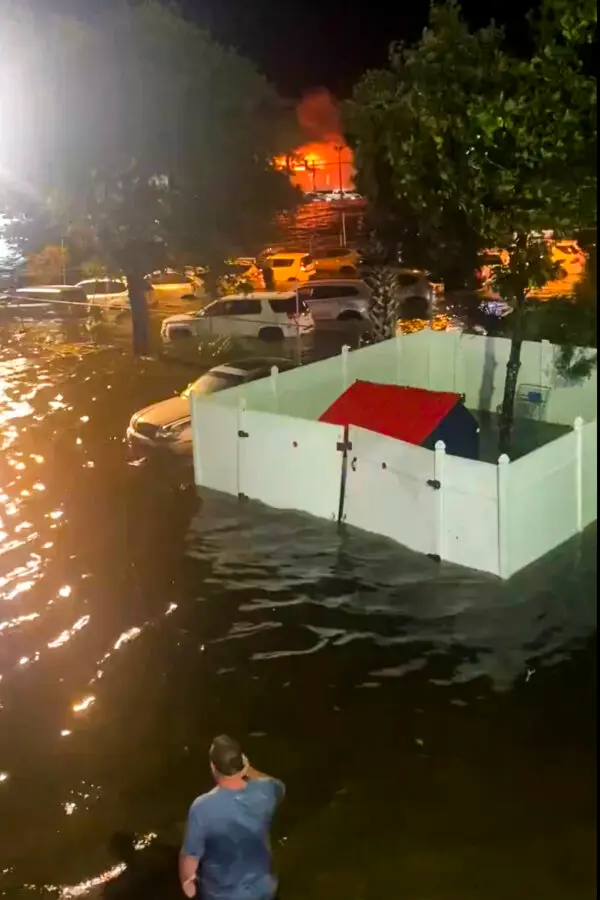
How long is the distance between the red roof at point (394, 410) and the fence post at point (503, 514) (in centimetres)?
216

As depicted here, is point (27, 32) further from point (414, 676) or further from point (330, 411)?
point (414, 676)

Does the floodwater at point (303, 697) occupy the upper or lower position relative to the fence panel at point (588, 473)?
lower

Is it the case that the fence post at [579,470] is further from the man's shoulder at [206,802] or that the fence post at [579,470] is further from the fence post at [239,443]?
the man's shoulder at [206,802]

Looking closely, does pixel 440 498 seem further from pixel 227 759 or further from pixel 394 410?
pixel 227 759

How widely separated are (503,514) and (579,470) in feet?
5.33

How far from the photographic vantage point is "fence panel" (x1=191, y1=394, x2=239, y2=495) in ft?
42.7

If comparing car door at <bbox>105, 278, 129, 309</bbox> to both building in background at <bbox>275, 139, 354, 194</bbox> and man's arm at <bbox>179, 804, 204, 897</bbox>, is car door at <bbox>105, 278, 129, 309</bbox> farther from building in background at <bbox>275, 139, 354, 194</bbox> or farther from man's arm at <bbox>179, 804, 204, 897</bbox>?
man's arm at <bbox>179, 804, 204, 897</bbox>

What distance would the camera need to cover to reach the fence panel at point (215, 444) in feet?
42.7

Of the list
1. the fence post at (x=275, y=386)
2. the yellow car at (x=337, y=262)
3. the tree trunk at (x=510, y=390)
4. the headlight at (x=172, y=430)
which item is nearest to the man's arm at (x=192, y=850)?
the fence post at (x=275, y=386)

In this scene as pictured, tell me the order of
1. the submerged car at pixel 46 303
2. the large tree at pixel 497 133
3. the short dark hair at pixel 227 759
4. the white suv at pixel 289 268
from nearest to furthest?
1. the short dark hair at pixel 227 759
2. the large tree at pixel 497 133
3. the submerged car at pixel 46 303
4. the white suv at pixel 289 268

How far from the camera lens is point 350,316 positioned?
87.1ft

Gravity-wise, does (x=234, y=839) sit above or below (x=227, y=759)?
below

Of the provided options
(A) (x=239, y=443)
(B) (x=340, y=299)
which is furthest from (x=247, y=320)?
(A) (x=239, y=443)

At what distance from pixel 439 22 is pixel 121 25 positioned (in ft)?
39.7
